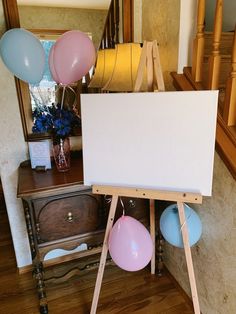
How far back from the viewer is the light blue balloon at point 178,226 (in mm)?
1318

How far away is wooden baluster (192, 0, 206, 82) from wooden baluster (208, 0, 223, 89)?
104mm

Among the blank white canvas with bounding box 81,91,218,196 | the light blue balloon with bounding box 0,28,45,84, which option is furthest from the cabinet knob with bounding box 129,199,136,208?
the light blue balloon with bounding box 0,28,45,84

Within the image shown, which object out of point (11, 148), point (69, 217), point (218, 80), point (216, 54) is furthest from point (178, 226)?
point (11, 148)

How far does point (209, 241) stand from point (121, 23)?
149 centimetres

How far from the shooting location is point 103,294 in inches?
68.5

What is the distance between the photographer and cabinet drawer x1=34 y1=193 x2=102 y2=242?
1425 mm

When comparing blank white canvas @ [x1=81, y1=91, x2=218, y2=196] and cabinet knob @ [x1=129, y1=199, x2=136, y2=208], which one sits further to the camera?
cabinet knob @ [x1=129, y1=199, x2=136, y2=208]

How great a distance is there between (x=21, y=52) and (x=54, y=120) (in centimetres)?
42

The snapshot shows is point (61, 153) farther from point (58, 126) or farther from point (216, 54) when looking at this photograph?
point (216, 54)

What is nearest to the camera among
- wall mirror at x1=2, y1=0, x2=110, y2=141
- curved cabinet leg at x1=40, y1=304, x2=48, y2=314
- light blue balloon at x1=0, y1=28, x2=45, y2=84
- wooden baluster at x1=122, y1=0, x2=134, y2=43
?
light blue balloon at x1=0, y1=28, x2=45, y2=84

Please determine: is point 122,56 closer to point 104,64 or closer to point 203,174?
point 104,64

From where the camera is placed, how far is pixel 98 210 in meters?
1.55

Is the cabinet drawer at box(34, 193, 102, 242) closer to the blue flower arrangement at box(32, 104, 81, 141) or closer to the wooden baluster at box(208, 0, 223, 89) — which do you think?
the blue flower arrangement at box(32, 104, 81, 141)

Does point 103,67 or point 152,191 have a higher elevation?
point 103,67
